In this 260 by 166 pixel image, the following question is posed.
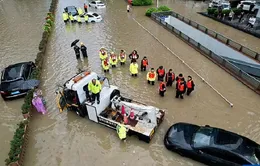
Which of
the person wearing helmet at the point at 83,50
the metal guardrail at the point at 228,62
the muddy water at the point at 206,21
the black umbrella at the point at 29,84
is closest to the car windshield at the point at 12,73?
the black umbrella at the point at 29,84

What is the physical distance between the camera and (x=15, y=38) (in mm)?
21250

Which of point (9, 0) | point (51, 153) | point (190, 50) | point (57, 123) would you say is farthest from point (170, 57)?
point (9, 0)

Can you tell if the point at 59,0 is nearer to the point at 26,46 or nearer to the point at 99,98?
the point at 26,46

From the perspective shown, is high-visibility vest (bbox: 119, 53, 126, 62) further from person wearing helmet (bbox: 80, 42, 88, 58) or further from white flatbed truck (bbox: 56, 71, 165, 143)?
white flatbed truck (bbox: 56, 71, 165, 143)

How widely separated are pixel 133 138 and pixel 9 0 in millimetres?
36234

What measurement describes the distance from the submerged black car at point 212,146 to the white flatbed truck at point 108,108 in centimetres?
104

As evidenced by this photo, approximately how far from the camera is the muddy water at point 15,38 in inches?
445

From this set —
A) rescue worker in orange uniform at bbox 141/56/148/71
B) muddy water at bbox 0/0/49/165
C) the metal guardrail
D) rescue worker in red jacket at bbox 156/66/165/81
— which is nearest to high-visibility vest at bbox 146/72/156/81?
rescue worker in red jacket at bbox 156/66/165/81

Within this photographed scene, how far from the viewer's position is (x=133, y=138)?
1022cm

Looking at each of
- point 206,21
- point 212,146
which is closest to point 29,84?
point 212,146

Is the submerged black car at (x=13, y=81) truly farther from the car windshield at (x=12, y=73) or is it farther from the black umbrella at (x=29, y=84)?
the black umbrella at (x=29, y=84)

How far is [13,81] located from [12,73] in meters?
0.82

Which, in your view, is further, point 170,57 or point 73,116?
point 170,57

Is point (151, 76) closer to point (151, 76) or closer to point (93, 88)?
point (151, 76)
